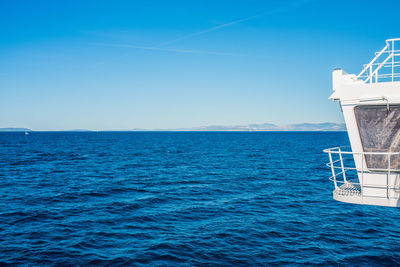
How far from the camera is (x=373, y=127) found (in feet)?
34.4

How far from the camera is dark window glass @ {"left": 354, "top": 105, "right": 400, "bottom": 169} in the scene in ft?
33.3

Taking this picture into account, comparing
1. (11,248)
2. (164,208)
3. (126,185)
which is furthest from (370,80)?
(126,185)

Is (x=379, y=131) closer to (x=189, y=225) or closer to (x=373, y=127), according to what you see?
(x=373, y=127)

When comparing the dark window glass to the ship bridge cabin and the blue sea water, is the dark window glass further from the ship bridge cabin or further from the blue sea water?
the blue sea water

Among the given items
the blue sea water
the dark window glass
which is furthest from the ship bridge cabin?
the blue sea water

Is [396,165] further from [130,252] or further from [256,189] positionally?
[256,189]

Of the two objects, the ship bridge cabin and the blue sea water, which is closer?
the ship bridge cabin

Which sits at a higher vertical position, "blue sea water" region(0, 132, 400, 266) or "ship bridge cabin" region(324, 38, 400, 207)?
"ship bridge cabin" region(324, 38, 400, 207)

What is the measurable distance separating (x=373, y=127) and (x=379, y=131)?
257 mm

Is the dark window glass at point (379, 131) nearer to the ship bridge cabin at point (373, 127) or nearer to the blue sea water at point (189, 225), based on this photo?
the ship bridge cabin at point (373, 127)

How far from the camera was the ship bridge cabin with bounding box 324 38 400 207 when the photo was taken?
995 centimetres

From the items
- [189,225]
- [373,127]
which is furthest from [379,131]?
[189,225]

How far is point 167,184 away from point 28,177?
684 inches

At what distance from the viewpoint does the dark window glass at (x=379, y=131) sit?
10148 millimetres
